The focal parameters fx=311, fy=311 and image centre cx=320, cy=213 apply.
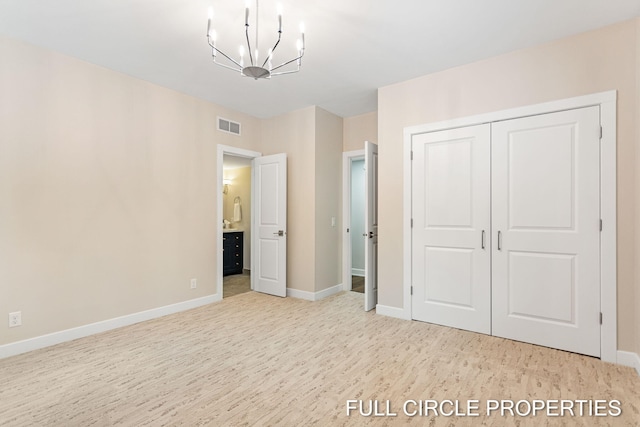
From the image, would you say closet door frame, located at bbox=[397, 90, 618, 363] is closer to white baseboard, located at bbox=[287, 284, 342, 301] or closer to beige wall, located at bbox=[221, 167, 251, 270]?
white baseboard, located at bbox=[287, 284, 342, 301]

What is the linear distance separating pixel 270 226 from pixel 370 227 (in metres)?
1.60

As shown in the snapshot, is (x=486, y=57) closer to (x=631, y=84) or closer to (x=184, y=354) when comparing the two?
(x=631, y=84)

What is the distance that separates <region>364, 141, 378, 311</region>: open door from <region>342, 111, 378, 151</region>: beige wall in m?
0.74

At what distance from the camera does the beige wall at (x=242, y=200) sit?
6.84 meters

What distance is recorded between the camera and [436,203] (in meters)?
3.40

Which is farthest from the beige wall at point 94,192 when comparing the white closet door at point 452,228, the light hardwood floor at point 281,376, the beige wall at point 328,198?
the white closet door at point 452,228

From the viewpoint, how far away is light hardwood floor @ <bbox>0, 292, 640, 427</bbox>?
6.21 feet

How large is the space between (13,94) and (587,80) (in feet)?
16.3

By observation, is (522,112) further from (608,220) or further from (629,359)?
(629,359)

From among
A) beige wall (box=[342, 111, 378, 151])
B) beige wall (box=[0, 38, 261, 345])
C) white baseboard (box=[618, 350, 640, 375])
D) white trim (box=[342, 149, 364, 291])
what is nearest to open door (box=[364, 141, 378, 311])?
beige wall (box=[342, 111, 378, 151])

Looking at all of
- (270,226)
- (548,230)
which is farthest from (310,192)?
(548,230)

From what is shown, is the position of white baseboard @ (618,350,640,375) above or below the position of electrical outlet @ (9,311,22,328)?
below

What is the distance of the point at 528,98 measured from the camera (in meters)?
2.90

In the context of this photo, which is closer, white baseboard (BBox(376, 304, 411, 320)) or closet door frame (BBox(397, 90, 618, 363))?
closet door frame (BBox(397, 90, 618, 363))
